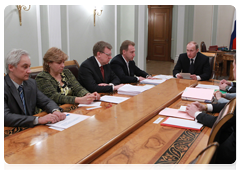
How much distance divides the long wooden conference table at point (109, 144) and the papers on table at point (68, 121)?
0.25 ft

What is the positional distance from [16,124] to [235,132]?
1.42 meters

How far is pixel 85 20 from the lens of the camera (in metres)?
5.24

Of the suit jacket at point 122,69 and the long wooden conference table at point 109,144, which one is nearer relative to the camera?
the long wooden conference table at point 109,144

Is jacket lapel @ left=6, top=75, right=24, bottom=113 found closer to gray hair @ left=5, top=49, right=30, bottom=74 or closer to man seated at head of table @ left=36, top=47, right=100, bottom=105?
gray hair @ left=5, top=49, right=30, bottom=74

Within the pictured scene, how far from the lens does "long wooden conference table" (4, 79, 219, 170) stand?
3.77 feet

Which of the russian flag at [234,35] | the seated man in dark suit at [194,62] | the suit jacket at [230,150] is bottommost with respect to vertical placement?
the suit jacket at [230,150]

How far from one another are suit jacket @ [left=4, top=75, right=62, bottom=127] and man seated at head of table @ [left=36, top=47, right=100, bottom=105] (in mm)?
231

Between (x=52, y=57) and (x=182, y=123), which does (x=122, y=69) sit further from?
(x=182, y=123)

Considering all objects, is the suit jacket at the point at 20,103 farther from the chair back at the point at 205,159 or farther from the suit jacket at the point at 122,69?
the suit jacket at the point at 122,69

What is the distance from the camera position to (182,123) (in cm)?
169

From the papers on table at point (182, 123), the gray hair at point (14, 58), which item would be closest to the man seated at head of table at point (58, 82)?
the gray hair at point (14, 58)

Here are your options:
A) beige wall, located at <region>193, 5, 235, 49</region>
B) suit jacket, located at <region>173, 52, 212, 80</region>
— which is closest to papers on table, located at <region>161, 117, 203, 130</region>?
suit jacket, located at <region>173, 52, 212, 80</region>

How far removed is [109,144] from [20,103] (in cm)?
102

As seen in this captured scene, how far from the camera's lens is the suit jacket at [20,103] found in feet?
5.66
